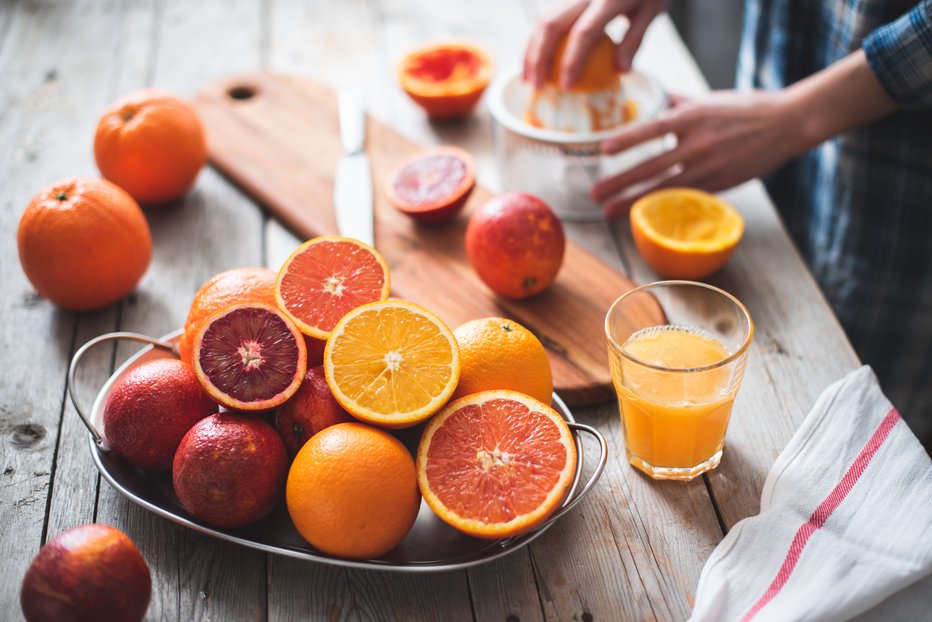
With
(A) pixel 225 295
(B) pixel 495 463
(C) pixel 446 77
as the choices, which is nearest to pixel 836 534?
(B) pixel 495 463

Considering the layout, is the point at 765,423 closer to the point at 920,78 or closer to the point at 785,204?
the point at 920,78

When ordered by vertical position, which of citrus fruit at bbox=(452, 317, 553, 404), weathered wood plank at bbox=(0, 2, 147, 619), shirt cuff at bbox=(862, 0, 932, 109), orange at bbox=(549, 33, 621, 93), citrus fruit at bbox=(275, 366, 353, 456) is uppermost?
shirt cuff at bbox=(862, 0, 932, 109)

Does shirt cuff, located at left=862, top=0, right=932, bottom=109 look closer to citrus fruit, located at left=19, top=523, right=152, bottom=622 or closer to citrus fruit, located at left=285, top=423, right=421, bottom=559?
citrus fruit, located at left=285, top=423, right=421, bottom=559

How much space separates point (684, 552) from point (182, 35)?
176cm

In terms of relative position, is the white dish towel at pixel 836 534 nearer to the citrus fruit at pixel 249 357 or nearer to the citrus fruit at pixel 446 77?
the citrus fruit at pixel 249 357

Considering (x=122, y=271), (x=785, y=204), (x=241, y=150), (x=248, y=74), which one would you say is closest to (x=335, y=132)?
(x=241, y=150)

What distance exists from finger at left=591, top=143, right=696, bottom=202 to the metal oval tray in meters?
0.59

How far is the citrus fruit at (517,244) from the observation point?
3.93 ft

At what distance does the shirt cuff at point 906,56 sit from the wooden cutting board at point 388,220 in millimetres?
525

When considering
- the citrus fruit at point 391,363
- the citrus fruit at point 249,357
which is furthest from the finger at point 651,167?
the citrus fruit at point 249,357

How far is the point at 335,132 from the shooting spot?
1668mm

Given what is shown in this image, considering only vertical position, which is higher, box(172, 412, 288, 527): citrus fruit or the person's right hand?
the person's right hand

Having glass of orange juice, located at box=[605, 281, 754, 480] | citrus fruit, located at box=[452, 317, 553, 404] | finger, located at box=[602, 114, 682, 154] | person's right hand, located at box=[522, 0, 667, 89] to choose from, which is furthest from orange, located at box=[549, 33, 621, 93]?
citrus fruit, located at box=[452, 317, 553, 404]

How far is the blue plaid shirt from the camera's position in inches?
56.6
